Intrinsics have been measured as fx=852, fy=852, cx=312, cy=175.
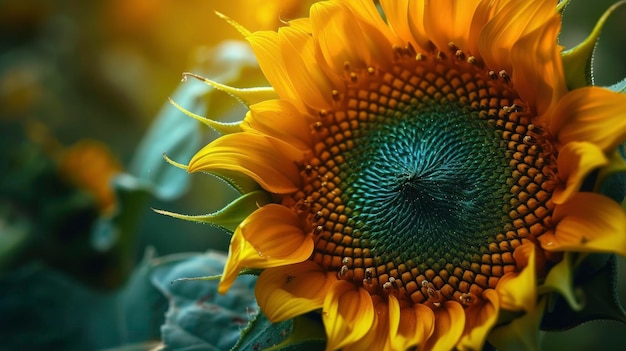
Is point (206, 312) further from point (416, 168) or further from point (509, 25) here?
point (509, 25)

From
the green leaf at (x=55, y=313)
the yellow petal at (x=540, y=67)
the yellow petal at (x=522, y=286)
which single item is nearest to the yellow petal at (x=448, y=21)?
the yellow petal at (x=540, y=67)

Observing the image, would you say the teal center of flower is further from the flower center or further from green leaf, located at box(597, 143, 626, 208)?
green leaf, located at box(597, 143, 626, 208)

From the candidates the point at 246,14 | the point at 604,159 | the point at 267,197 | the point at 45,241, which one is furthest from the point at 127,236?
the point at 604,159

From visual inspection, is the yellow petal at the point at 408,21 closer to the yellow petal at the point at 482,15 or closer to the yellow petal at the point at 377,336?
the yellow petal at the point at 482,15

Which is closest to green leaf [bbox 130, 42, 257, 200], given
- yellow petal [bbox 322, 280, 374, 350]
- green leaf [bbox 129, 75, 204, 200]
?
green leaf [bbox 129, 75, 204, 200]

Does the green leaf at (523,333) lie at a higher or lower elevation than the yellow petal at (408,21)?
lower

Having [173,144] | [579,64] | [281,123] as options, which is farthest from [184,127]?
[579,64]
